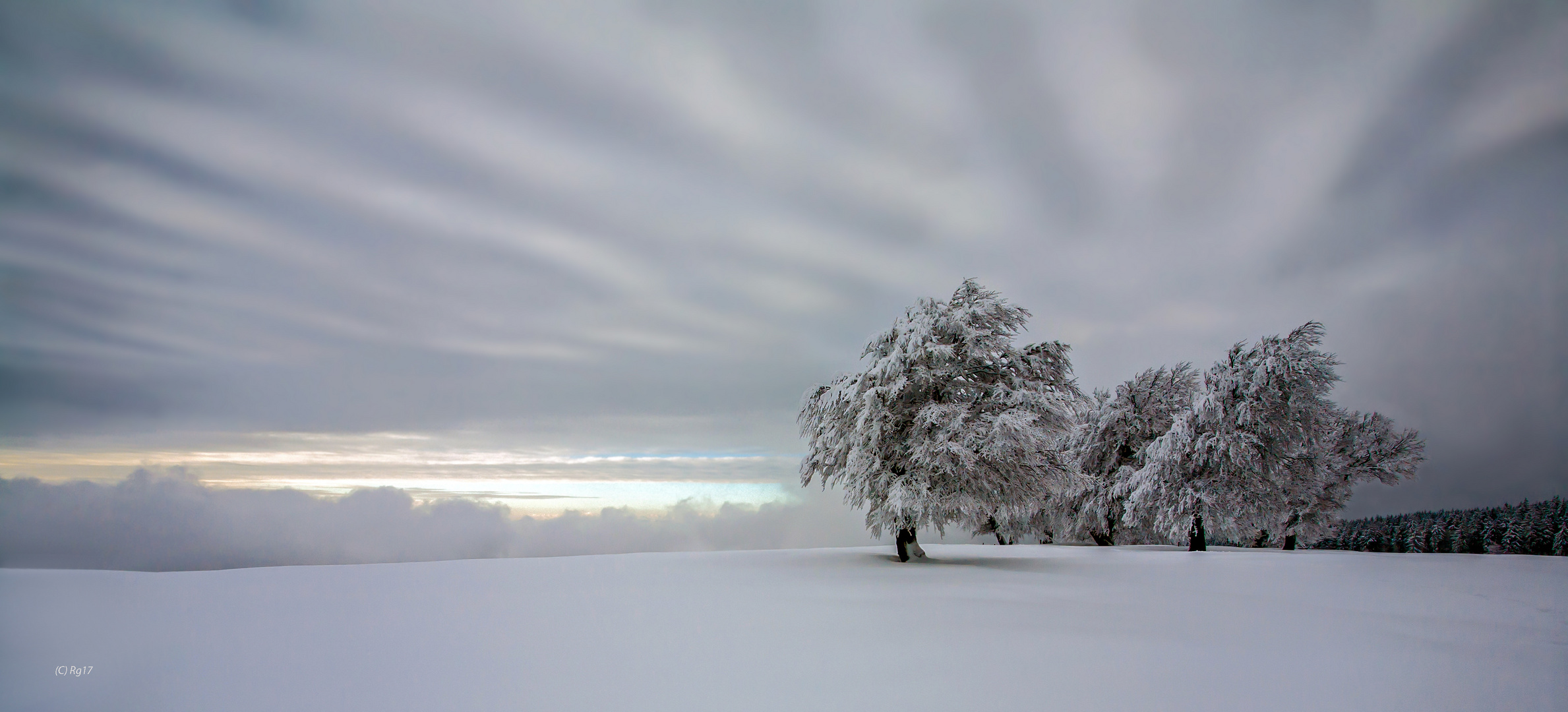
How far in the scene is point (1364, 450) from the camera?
114ft

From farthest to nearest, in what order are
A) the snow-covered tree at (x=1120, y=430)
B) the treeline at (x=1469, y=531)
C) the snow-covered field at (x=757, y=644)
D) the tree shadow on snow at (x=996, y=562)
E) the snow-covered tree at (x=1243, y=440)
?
the snow-covered tree at (x=1120, y=430) → the treeline at (x=1469, y=531) → the snow-covered tree at (x=1243, y=440) → the tree shadow on snow at (x=996, y=562) → the snow-covered field at (x=757, y=644)

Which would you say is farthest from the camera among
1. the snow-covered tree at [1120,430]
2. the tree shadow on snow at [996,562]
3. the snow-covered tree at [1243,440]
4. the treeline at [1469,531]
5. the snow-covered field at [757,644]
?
the snow-covered tree at [1120,430]

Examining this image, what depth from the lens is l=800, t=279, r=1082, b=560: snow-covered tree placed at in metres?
17.4

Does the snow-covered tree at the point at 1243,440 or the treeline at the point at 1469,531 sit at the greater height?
the snow-covered tree at the point at 1243,440

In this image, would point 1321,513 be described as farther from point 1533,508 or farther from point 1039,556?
point 1039,556

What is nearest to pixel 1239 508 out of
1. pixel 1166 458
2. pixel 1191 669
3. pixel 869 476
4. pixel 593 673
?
pixel 1166 458

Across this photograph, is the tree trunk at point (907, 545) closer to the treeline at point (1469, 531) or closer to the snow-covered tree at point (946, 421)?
the snow-covered tree at point (946, 421)

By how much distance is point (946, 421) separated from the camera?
1778 cm

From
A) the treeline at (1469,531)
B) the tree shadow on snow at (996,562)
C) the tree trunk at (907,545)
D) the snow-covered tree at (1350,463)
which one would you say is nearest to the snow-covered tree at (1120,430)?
the snow-covered tree at (1350,463)

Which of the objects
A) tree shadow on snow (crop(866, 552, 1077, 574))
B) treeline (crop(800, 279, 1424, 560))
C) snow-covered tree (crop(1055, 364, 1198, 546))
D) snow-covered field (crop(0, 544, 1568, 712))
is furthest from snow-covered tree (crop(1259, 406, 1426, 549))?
snow-covered field (crop(0, 544, 1568, 712))

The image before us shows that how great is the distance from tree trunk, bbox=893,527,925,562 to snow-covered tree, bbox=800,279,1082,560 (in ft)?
0.15

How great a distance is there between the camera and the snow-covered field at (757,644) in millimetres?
5566

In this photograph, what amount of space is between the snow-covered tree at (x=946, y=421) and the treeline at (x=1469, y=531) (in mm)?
24798

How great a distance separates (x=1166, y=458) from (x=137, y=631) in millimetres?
31602
